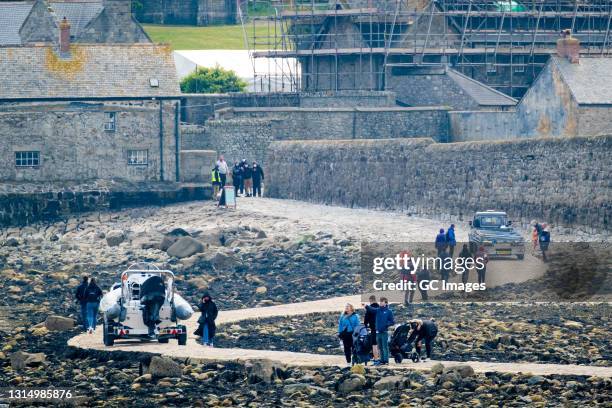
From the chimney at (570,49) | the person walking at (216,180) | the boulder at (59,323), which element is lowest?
the boulder at (59,323)

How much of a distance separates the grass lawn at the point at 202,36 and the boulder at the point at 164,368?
212 feet

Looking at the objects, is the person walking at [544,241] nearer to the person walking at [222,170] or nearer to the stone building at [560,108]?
the stone building at [560,108]

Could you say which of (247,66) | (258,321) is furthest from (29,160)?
(258,321)

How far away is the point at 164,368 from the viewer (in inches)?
1374

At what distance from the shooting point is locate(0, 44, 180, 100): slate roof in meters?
64.8

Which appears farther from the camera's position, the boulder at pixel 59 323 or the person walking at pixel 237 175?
the person walking at pixel 237 175

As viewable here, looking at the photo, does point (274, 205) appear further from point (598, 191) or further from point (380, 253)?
point (598, 191)

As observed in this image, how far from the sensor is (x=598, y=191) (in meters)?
49.9

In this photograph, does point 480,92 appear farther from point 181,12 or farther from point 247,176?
point 181,12

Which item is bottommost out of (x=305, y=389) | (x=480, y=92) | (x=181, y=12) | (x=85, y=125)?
(x=305, y=389)

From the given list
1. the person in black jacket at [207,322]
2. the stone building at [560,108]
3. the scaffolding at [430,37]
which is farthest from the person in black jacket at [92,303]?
the scaffolding at [430,37]

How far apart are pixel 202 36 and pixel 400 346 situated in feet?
239

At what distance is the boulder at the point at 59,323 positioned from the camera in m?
41.2

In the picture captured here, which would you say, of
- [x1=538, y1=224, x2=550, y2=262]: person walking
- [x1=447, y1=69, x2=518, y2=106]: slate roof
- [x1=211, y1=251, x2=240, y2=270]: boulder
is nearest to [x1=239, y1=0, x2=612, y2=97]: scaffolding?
[x1=447, y1=69, x2=518, y2=106]: slate roof
